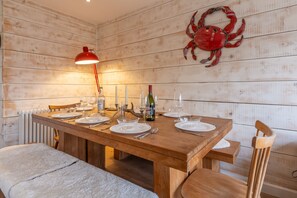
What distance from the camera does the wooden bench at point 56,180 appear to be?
3.05 feet

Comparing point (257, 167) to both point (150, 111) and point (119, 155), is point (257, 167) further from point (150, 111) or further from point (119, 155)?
point (119, 155)

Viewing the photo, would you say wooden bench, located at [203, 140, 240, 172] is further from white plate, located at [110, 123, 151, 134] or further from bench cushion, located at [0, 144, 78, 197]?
bench cushion, located at [0, 144, 78, 197]

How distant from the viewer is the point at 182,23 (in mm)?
2219

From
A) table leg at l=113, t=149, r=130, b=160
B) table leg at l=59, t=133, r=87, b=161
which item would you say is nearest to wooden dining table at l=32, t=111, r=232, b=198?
table leg at l=59, t=133, r=87, b=161

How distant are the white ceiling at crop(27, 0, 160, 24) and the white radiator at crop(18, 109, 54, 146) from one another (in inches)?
64.2

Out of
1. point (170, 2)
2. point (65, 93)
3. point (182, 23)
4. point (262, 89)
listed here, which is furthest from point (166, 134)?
point (65, 93)

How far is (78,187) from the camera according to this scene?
98 cm

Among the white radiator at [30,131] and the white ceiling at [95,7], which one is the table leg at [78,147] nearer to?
the white radiator at [30,131]

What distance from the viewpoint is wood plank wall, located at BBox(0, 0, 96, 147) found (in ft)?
7.36

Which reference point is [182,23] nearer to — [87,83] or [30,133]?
[87,83]

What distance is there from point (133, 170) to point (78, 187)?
4.34ft

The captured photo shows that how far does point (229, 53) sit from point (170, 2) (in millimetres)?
1138

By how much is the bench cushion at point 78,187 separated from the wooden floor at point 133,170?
95cm

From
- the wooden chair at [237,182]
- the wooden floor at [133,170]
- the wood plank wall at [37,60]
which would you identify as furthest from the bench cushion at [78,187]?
the wood plank wall at [37,60]
